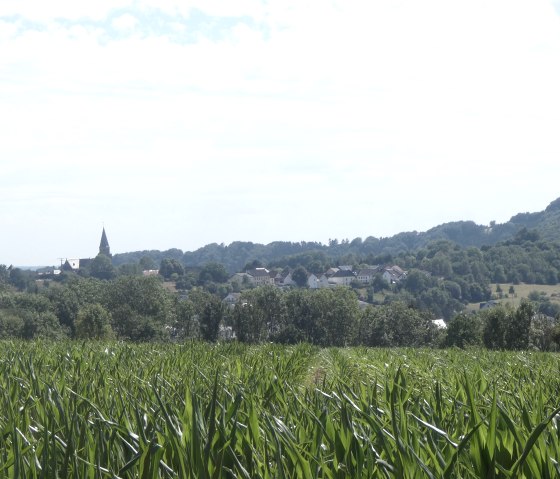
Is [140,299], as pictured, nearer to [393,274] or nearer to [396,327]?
[396,327]

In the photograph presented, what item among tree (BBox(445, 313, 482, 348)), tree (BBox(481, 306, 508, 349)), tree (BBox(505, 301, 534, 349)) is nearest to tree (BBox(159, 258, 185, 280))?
tree (BBox(445, 313, 482, 348))

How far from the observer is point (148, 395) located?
223 inches

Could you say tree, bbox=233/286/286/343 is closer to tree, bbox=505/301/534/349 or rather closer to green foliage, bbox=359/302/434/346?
green foliage, bbox=359/302/434/346

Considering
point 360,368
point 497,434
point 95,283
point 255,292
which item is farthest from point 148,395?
point 95,283

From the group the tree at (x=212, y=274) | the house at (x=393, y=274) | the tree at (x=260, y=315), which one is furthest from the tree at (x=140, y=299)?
the house at (x=393, y=274)

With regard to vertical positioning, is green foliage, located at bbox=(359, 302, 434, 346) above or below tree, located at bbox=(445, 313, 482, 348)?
below

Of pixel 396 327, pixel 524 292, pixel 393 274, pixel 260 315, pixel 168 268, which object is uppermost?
pixel 168 268

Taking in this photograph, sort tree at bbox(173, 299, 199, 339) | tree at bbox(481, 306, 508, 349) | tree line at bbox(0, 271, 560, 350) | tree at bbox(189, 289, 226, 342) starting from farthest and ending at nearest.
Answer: tree at bbox(173, 299, 199, 339) < tree line at bbox(0, 271, 560, 350) < tree at bbox(189, 289, 226, 342) < tree at bbox(481, 306, 508, 349)

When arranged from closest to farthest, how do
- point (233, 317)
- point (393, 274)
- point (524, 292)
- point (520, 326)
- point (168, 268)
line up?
point (520, 326) → point (233, 317) → point (524, 292) → point (393, 274) → point (168, 268)

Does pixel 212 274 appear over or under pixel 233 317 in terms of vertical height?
over

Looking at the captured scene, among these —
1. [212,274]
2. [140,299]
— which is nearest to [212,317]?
[140,299]

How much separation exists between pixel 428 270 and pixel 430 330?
4446 inches

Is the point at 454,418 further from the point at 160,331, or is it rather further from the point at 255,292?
the point at 255,292

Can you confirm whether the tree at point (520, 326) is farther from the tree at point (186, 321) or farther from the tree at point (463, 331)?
the tree at point (186, 321)
